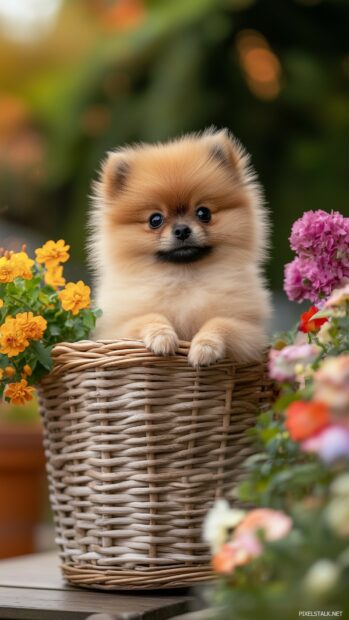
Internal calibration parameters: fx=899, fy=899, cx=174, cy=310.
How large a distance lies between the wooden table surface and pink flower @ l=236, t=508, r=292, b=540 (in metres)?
0.50

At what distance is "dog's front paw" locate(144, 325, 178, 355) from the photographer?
5.78 feet

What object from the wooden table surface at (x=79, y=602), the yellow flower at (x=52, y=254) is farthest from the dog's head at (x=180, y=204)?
the wooden table surface at (x=79, y=602)

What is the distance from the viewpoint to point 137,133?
407 centimetres

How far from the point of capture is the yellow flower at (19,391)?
1920 mm

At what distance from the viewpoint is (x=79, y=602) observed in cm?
178

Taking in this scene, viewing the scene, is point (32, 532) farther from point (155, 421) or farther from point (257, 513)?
point (257, 513)

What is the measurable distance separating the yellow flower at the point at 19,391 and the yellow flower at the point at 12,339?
8 cm

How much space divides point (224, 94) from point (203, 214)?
2113 millimetres

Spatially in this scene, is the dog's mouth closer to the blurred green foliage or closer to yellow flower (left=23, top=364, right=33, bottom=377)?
yellow flower (left=23, top=364, right=33, bottom=377)

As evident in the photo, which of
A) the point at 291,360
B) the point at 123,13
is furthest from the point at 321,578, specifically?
the point at 123,13

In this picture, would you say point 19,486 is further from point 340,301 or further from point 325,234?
point 340,301

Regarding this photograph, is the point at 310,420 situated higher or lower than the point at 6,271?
lower

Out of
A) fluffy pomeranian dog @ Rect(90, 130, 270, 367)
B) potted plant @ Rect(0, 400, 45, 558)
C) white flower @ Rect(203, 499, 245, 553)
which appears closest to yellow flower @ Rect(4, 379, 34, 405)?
fluffy pomeranian dog @ Rect(90, 130, 270, 367)

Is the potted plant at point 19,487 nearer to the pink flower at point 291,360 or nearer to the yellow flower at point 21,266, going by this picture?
the yellow flower at point 21,266
